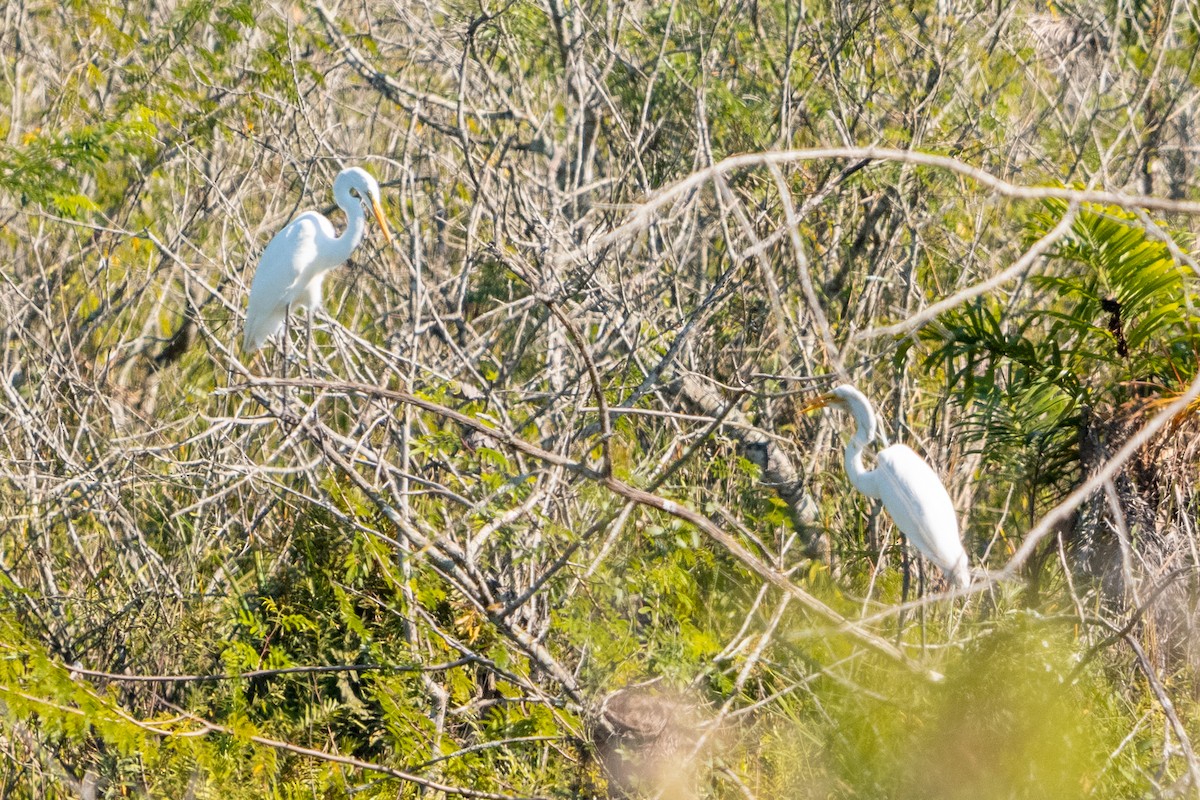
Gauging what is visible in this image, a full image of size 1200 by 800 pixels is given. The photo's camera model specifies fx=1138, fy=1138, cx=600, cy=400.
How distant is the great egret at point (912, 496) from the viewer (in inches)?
156

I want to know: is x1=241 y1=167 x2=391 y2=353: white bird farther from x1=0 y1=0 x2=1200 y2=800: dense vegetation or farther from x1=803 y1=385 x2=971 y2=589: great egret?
x1=803 y1=385 x2=971 y2=589: great egret

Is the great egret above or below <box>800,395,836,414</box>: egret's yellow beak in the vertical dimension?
below

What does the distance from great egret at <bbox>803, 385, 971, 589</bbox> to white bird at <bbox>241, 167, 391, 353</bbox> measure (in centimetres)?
184

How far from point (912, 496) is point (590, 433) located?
3.95ft

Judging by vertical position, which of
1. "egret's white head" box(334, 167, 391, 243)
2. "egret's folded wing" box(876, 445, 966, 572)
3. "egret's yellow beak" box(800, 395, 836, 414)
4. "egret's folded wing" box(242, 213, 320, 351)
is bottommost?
"egret's folded wing" box(876, 445, 966, 572)

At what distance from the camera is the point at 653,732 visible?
133 inches

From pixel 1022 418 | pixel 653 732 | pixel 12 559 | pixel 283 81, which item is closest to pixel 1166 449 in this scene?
pixel 1022 418

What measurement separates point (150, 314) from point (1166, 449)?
4323 mm

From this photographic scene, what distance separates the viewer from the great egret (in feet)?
Answer: 13.0

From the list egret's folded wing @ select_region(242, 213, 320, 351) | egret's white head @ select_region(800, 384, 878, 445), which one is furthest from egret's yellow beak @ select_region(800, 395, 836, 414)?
egret's folded wing @ select_region(242, 213, 320, 351)

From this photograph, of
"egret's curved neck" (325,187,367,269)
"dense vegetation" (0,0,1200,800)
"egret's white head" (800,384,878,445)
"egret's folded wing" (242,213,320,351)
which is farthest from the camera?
"egret's white head" (800,384,878,445)

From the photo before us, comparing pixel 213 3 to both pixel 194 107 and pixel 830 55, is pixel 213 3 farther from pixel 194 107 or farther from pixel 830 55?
pixel 830 55

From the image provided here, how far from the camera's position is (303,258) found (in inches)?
160

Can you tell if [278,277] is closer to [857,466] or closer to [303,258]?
[303,258]
